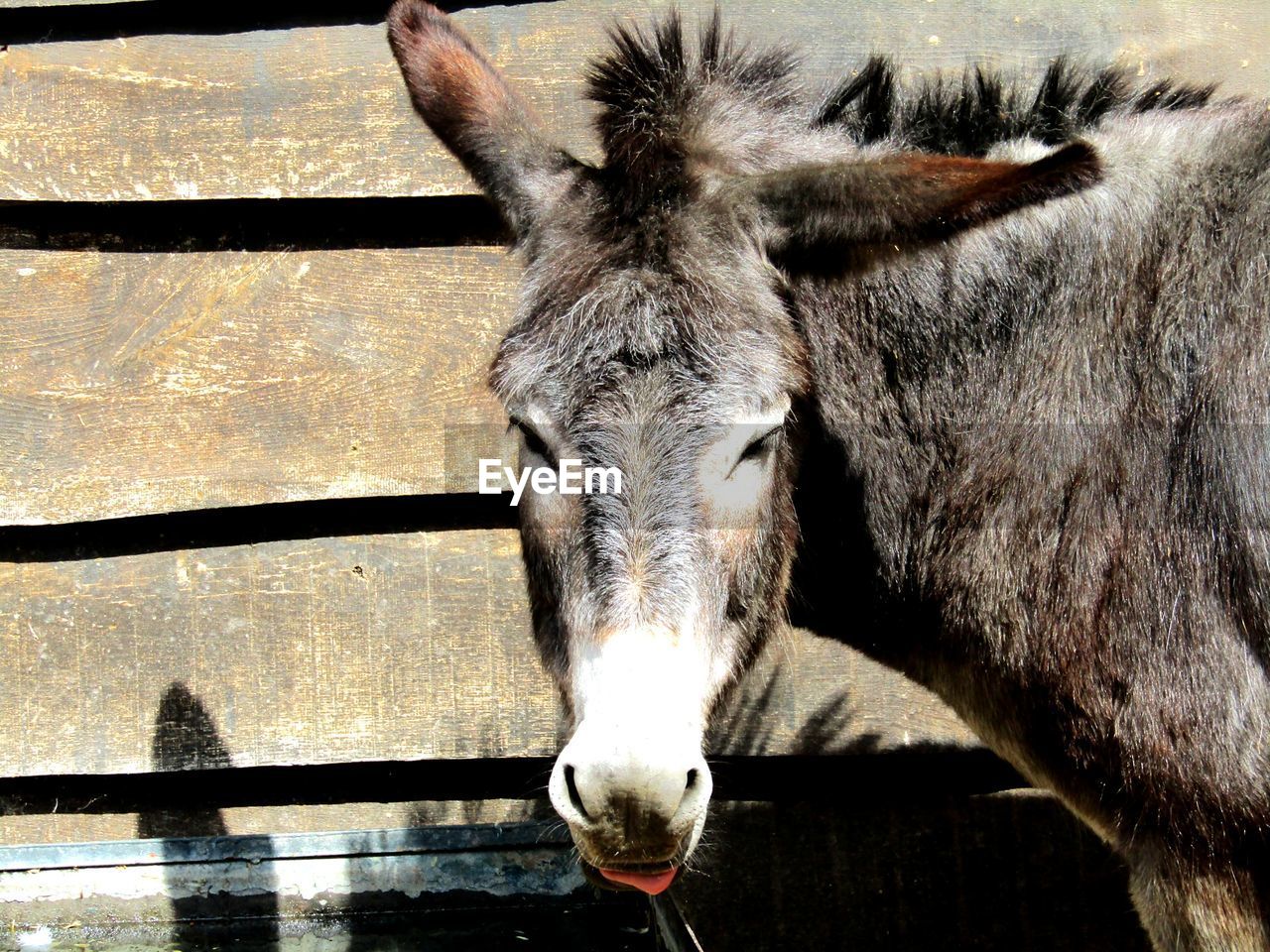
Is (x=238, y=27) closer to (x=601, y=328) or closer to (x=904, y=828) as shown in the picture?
(x=601, y=328)

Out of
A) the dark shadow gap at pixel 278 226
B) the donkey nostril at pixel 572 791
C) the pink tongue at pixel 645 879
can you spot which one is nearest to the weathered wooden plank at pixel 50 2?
the dark shadow gap at pixel 278 226

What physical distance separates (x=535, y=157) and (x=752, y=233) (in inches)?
18.8

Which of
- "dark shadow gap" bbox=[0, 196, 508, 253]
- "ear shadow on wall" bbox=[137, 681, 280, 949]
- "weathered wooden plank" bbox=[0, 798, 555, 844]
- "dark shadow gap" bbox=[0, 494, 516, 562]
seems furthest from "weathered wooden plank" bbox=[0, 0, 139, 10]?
"weathered wooden plank" bbox=[0, 798, 555, 844]

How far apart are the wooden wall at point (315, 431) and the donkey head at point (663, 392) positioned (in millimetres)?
976

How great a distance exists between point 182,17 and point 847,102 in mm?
1947

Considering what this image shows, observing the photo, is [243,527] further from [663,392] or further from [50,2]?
[663,392]

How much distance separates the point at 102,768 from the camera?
3.07m

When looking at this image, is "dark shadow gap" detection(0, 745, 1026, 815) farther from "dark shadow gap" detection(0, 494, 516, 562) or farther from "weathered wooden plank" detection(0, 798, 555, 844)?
"dark shadow gap" detection(0, 494, 516, 562)

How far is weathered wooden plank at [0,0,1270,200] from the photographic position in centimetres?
296

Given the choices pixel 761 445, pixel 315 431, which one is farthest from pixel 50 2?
pixel 761 445

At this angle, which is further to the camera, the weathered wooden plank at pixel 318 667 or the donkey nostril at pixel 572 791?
the weathered wooden plank at pixel 318 667

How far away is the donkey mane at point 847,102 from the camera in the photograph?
216 centimetres

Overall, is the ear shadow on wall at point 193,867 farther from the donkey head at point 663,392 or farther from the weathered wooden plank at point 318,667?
the donkey head at point 663,392

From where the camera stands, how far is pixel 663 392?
5.82ft
